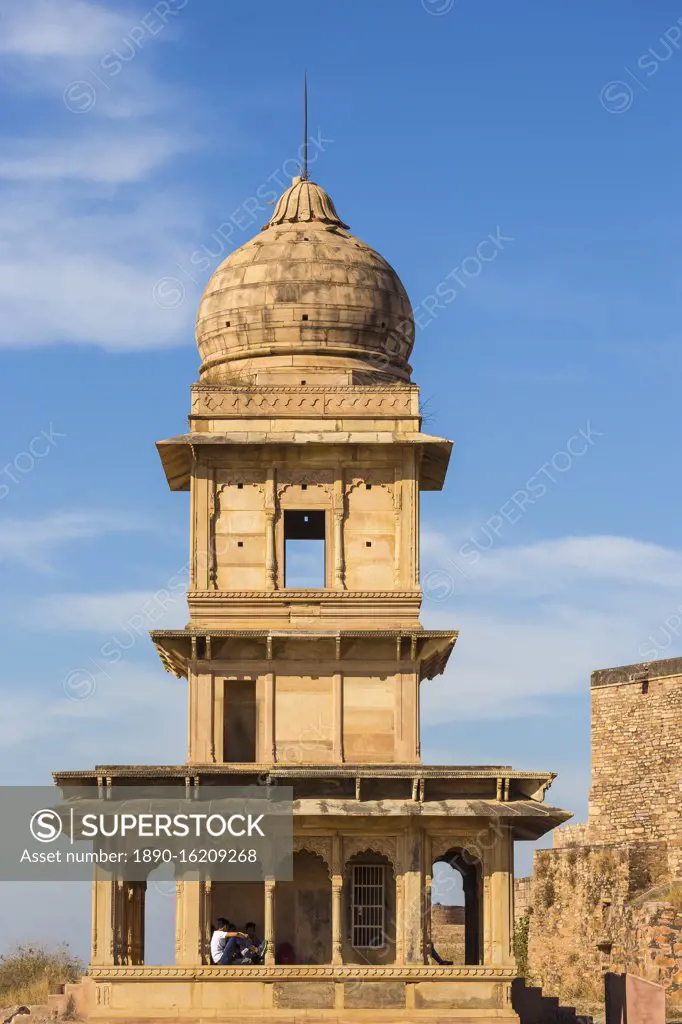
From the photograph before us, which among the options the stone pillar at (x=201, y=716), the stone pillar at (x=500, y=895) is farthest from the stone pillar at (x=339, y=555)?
the stone pillar at (x=500, y=895)

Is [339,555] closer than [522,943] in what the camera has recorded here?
Yes

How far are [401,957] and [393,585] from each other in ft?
23.3

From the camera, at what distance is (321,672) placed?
1497 inches

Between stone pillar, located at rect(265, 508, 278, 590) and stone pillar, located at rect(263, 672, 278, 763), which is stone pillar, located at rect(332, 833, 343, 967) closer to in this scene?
stone pillar, located at rect(263, 672, 278, 763)

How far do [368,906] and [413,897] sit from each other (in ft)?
5.52

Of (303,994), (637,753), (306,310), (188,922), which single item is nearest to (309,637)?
(188,922)

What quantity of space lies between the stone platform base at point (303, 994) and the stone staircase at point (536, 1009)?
3034mm

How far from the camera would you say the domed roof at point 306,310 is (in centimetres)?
4069

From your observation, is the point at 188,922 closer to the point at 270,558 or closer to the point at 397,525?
the point at 270,558

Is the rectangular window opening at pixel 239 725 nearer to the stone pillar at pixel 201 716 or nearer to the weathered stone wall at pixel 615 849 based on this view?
the stone pillar at pixel 201 716

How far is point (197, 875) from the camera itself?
116 feet


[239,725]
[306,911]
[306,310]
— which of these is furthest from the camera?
[306,310]

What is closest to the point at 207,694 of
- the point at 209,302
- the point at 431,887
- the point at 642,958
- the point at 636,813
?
the point at 431,887

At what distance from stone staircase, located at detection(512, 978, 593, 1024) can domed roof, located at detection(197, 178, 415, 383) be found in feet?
40.0
